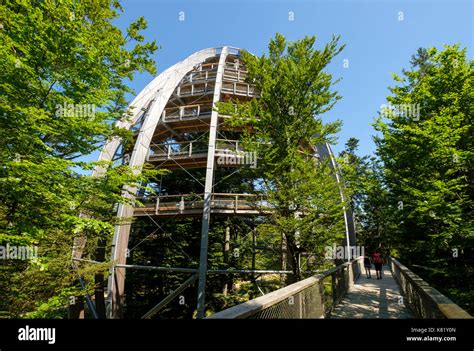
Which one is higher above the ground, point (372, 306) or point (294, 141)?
point (294, 141)

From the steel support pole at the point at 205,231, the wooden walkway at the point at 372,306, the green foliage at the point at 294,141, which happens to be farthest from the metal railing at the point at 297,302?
the steel support pole at the point at 205,231

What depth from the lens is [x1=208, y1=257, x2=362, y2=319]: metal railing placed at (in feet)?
8.62

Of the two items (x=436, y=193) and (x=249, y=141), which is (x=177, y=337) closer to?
(x=249, y=141)

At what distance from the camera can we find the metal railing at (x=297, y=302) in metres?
2.63

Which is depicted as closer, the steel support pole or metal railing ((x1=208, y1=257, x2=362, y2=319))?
metal railing ((x1=208, y1=257, x2=362, y2=319))

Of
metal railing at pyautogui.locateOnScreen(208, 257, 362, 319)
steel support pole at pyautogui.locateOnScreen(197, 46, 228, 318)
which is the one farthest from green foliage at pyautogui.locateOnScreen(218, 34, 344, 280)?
steel support pole at pyautogui.locateOnScreen(197, 46, 228, 318)

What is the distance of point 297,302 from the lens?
447 cm

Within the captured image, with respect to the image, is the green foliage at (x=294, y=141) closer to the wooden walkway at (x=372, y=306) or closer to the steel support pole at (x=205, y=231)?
the wooden walkway at (x=372, y=306)

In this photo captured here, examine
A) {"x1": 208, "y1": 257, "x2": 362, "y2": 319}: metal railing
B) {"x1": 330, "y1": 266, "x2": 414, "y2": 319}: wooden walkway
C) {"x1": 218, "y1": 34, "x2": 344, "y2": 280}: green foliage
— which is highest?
{"x1": 218, "y1": 34, "x2": 344, "y2": 280}: green foliage

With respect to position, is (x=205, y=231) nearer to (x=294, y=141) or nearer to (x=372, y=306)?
(x=294, y=141)

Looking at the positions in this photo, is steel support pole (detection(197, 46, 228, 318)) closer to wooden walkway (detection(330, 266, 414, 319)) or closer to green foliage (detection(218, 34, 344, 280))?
green foliage (detection(218, 34, 344, 280))

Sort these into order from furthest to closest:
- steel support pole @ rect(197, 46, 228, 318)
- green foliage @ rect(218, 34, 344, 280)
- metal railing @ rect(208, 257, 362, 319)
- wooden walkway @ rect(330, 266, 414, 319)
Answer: steel support pole @ rect(197, 46, 228, 318) → green foliage @ rect(218, 34, 344, 280) → wooden walkway @ rect(330, 266, 414, 319) → metal railing @ rect(208, 257, 362, 319)

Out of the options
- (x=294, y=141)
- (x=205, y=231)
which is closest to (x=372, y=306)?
(x=294, y=141)

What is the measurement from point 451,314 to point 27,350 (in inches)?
194
